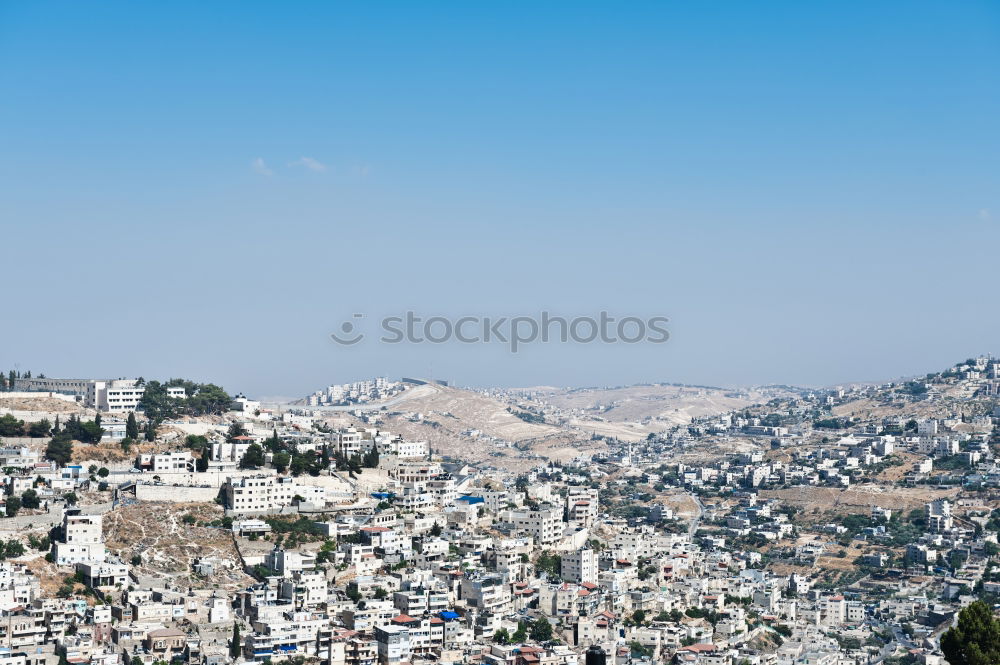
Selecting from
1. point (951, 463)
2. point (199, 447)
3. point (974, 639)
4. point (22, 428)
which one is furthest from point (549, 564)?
point (951, 463)

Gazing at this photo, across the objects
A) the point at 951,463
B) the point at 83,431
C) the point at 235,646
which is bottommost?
the point at 235,646

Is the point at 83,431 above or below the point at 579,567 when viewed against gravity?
above

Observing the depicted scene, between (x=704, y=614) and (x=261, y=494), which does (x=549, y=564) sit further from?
(x=261, y=494)

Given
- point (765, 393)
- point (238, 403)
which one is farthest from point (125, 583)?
point (765, 393)

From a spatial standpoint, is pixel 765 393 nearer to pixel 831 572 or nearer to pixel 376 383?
pixel 376 383

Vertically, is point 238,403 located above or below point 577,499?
above

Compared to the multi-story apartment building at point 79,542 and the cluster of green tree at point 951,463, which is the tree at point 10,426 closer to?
the multi-story apartment building at point 79,542

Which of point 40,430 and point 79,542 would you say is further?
point 40,430

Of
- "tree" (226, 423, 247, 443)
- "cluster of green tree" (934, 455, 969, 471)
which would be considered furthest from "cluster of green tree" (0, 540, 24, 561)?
"cluster of green tree" (934, 455, 969, 471)
